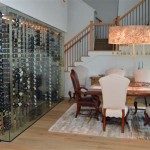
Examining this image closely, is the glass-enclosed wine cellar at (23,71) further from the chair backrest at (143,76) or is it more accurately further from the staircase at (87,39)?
the chair backrest at (143,76)

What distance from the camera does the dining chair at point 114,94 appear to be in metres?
4.12

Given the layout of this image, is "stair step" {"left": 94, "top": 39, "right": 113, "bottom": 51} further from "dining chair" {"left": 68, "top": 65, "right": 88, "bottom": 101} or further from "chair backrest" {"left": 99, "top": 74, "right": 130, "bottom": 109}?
"chair backrest" {"left": 99, "top": 74, "right": 130, "bottom": 109}

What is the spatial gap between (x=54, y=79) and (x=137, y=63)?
2610 millimetres

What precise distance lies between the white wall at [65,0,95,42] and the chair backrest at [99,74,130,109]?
416 centimetres

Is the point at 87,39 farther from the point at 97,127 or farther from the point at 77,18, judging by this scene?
the point at 97,127

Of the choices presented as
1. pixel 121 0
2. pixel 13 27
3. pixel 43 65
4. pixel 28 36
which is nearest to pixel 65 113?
pixel 43 65

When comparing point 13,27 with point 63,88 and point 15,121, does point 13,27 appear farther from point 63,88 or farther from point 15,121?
point 63,88

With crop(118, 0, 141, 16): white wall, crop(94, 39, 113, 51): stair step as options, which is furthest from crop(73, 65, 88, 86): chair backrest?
crop(118, 0, 141, 16): white wall

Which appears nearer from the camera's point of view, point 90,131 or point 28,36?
point 90,131

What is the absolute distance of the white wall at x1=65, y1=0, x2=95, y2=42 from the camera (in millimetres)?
7980

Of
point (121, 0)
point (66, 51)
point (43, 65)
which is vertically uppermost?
point (121, 0)

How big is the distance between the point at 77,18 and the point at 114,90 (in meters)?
4.48

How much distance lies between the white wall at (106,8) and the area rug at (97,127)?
17.8ft

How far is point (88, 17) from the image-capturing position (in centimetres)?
799
